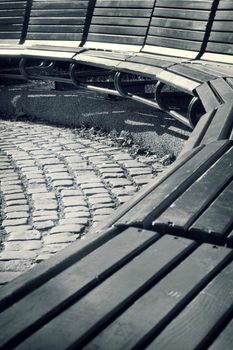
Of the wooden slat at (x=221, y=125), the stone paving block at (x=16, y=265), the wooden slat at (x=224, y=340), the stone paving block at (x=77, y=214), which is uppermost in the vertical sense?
the wooden slat at (x=221, y=125)

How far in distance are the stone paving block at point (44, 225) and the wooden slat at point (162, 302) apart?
1.63 m

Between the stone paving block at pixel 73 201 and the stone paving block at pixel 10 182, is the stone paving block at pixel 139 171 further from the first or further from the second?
the stone paving block at pixel 10 182

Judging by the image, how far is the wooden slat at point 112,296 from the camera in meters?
1.39

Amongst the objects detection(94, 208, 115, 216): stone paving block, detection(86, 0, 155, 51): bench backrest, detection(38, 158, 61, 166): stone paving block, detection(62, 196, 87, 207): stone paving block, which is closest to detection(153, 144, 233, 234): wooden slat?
detection(94, 208, 115, 216): stone paving block

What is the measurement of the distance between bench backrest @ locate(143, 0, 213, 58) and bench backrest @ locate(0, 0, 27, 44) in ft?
7.82

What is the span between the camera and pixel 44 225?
3342mm

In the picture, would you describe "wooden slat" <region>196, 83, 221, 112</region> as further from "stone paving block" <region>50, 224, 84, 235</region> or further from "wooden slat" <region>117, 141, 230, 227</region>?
"stone paving block" <region>50, 224, 84, 235</region>

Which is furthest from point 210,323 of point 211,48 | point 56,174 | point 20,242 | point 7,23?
point 7,23

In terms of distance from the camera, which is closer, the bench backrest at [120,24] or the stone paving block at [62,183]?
the stone paving block at [62,183]

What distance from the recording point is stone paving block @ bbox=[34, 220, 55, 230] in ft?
10.9

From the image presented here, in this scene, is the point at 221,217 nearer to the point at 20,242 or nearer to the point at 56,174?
the point at 20,242

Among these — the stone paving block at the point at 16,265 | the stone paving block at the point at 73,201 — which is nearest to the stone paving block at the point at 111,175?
the stone paving block at the point at 73,201

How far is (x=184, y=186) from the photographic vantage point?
7.95ft

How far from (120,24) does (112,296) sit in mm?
5241
